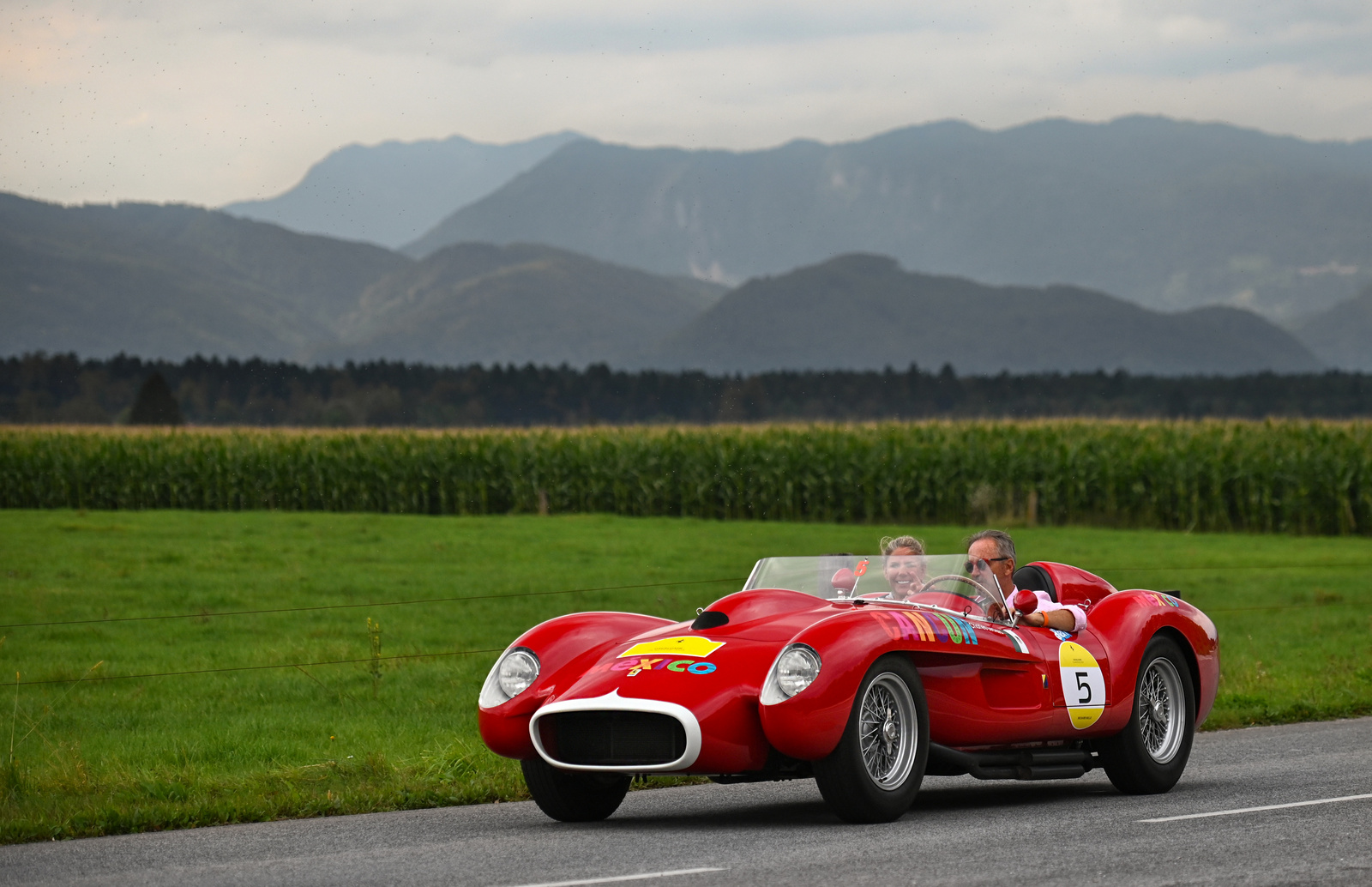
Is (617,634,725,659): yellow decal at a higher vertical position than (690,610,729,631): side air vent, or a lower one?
lower

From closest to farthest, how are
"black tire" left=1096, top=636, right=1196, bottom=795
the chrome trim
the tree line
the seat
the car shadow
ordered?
the chrome trim → the car shadow → "black tire" left=1096, top=636, right=1196, bottom=795 → the seat → the tree line

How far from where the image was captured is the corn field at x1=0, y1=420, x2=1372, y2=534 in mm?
46312

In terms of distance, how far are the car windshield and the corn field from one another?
126ft

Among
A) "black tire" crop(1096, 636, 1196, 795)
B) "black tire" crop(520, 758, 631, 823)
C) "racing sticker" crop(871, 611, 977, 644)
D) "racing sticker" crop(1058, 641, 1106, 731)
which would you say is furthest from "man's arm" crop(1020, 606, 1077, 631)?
"black tire" crop(520, 758, 631, 823)

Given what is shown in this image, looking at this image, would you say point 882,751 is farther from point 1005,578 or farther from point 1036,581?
point 1036,581

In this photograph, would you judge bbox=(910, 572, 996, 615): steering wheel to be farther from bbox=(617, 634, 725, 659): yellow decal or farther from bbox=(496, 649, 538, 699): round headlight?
bbox=(496, 649, 538, 699): round headlight

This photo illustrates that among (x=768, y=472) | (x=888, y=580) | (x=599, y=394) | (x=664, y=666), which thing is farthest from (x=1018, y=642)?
(x=599, y=394)

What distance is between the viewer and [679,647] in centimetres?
830

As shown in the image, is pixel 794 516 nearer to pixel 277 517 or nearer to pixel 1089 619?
pixel 277 517

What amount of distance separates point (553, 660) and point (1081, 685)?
3029mm

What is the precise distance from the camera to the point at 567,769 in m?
→ 8.29

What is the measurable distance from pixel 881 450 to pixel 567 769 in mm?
42622

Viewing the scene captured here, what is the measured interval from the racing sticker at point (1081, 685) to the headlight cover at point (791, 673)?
2.04 metres

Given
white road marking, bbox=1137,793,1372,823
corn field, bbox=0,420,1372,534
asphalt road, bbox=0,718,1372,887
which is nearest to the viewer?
asphalt road, bbox=0,718,1372,887
